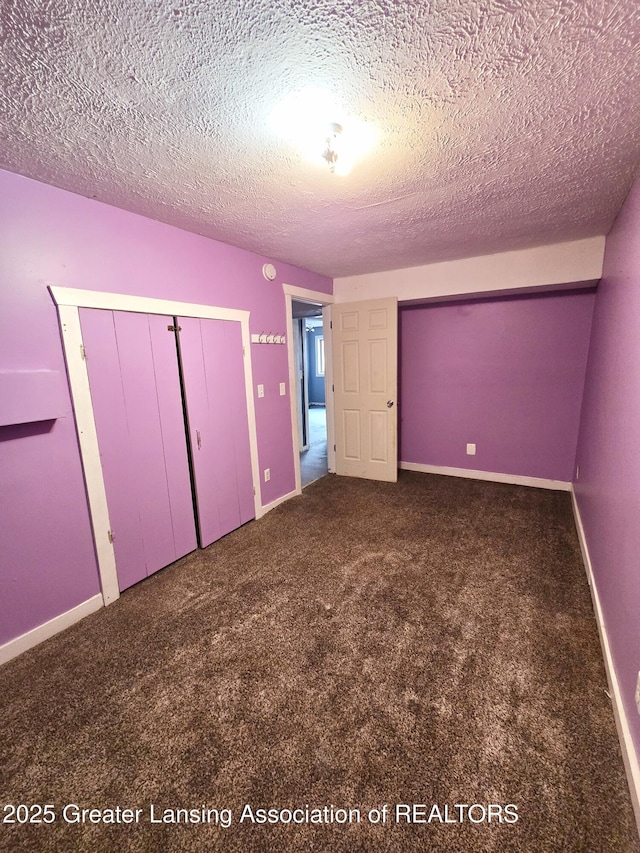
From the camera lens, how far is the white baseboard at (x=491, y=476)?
364 centimetres

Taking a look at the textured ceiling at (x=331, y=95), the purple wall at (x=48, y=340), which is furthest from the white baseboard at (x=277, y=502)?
the textured ceiling at (x=331, y=95)

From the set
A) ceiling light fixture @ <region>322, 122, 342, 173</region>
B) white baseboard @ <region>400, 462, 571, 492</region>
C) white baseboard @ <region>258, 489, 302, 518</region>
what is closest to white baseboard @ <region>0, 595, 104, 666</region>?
white baseboard @ <region>258, 489, 302, 518</region>

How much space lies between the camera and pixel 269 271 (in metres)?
3.12

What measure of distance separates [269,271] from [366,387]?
5.39ft

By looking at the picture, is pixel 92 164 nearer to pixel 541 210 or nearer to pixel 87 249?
pixel 87 249

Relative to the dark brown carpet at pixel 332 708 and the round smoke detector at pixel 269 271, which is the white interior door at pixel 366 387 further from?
the dark brown carpet at pixel 332 708

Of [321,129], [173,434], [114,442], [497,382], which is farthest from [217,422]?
[497,382]

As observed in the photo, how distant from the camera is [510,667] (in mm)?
1620

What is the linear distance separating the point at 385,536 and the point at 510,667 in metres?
1.29

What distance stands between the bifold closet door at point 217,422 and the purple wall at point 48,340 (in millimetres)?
426

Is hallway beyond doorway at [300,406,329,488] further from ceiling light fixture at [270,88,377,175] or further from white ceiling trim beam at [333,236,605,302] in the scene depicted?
ceiling light fixture at [270,88,377,175]

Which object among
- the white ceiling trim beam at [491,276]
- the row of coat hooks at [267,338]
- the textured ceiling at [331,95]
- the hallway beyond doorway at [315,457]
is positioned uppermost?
the textured ceiling at [331,95]

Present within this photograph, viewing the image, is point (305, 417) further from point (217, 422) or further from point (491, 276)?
point (491, 276)

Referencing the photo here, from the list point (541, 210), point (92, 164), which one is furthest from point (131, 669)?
point (541, 210)
